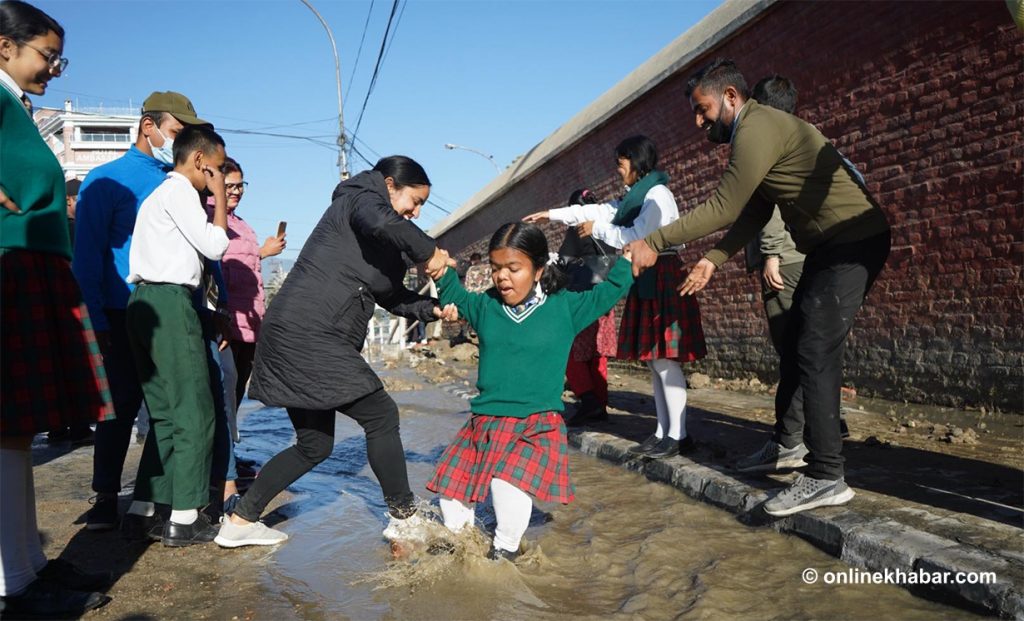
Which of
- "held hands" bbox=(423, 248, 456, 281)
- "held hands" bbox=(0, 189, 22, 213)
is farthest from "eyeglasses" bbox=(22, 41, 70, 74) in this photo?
"held hands" bbox=(423, 248, 456, 281)

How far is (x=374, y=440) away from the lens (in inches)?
132

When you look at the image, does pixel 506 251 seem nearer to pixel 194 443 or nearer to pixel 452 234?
pixel 194 443

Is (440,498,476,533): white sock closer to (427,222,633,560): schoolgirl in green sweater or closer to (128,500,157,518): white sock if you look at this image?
(427,222,633,560): schoolgirl in green sweater

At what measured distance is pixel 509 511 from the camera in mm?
2973

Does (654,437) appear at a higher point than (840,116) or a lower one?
lower

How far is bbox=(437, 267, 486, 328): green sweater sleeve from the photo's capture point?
10.8ft

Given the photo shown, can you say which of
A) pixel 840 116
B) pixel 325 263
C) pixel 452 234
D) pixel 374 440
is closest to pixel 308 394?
pixel 374 440

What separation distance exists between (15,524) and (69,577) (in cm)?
37

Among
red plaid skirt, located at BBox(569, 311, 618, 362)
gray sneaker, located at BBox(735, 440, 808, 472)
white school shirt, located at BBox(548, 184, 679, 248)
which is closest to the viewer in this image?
gray sneaker, located at BBox(735, 440, 808, 472)

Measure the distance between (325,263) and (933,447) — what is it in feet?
12.9

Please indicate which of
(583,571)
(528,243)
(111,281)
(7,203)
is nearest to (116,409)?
(111,281)

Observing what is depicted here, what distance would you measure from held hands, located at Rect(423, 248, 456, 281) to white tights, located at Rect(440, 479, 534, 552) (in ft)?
3.13

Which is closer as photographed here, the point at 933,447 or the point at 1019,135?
the point at 933,447

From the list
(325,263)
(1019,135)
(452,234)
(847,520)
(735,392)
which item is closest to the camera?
(847,520)
